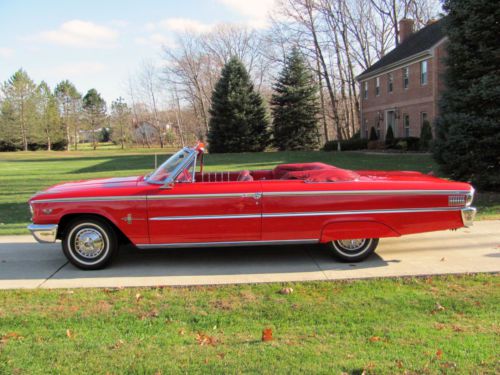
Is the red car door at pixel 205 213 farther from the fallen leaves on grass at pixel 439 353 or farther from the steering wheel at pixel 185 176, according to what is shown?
→ the fallen leaves on grass at pixel 439 353

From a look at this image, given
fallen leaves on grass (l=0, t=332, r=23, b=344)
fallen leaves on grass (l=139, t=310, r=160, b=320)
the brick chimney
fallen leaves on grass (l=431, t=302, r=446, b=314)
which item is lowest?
fallen leaves on grass (l=431, t=302, r=446, b=314)

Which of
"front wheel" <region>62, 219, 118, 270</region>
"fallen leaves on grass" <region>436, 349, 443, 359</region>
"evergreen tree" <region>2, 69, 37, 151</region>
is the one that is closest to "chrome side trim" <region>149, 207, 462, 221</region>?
"front wheel" <region>62, 219, 118, 270</region>

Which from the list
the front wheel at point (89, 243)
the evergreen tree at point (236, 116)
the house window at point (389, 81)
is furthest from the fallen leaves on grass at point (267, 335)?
the evergreen tree at point (236, 116)

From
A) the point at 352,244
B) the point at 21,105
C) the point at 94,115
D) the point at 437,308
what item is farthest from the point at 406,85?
the point at 94,115

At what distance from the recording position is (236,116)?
3728cm

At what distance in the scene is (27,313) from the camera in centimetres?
412

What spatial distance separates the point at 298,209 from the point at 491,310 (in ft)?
7.09

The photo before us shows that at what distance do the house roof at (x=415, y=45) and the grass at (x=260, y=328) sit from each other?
83.5 feet

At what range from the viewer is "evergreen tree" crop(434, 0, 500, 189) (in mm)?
10141

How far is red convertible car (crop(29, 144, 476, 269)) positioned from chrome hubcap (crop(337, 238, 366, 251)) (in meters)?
0.12

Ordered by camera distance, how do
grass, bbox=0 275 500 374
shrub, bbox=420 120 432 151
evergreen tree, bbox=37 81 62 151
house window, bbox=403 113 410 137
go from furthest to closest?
evergreen tree, bbox=37 81 62 151, house window, bbox=403 113 410 137, shrub, bbox=420 120 432 151, grass, bbox=0 275 500 374

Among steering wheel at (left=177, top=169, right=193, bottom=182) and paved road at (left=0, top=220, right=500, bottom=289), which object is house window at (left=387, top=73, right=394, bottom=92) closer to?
paved road at (left=0, top=220, right=500, bottom=289)

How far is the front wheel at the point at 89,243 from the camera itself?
5289 millimetres

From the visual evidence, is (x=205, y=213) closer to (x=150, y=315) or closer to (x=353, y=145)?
(x=150, y=315)
